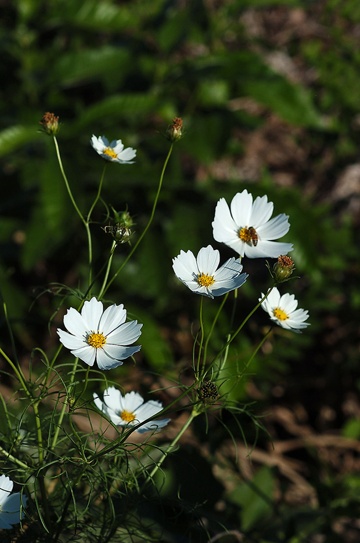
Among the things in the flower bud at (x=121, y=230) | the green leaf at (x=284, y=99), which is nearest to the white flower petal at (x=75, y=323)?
the flower bud at (x=121, y=230)

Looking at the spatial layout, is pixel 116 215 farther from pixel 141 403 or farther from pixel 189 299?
pixel 189 299

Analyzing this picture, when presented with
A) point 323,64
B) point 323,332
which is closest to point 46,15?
point 323,64

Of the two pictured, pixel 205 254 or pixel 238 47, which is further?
pixel 238 47

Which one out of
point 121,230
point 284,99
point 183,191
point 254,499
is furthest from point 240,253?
point 284,99

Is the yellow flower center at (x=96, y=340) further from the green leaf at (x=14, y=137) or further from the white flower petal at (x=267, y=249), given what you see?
the green leaf at (x=14, y=137)

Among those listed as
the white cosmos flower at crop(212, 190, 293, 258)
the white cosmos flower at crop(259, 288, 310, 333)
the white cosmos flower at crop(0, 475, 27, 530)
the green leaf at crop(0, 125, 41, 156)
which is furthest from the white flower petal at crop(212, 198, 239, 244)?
the green leaf at crop(0, 125, 41, 156)

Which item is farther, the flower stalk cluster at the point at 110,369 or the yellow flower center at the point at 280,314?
the yellow flower center at the point at 280,314

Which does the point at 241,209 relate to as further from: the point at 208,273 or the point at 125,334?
the point at 125,334
